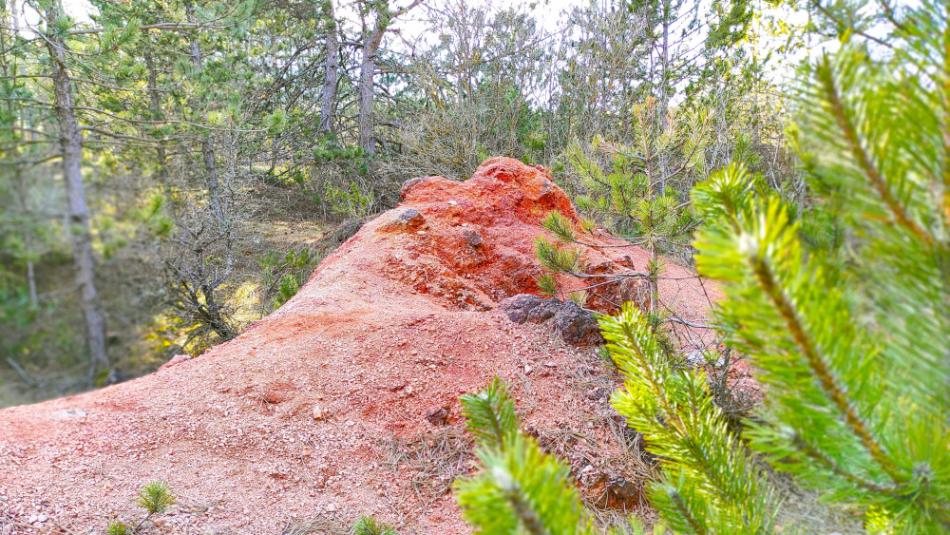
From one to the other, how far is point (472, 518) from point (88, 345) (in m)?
0.56

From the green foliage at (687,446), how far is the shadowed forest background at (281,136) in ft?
1.52

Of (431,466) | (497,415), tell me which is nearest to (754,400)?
(431,466)

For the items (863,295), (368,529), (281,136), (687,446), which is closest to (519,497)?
(863,295)

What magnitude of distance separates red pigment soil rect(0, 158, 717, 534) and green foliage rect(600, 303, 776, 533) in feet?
3.53

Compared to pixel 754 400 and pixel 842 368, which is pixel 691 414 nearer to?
pixel 842 368

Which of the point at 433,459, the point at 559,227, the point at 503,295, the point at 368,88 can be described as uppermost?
the point at 368,88

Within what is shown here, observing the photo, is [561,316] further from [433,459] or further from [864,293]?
[864,293]

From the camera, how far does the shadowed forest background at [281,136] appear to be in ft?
2.30

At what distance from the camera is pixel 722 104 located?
19.7 feet

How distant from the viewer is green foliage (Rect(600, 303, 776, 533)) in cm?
104

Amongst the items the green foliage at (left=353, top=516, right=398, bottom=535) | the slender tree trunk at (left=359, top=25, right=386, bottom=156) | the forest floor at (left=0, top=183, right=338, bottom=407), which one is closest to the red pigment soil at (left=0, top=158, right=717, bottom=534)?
the green foliage at (left=353, top=516, right=398, bottom=535)

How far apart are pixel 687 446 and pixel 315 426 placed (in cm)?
242

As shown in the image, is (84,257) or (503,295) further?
(503,295)

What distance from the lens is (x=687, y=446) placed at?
1094mm
